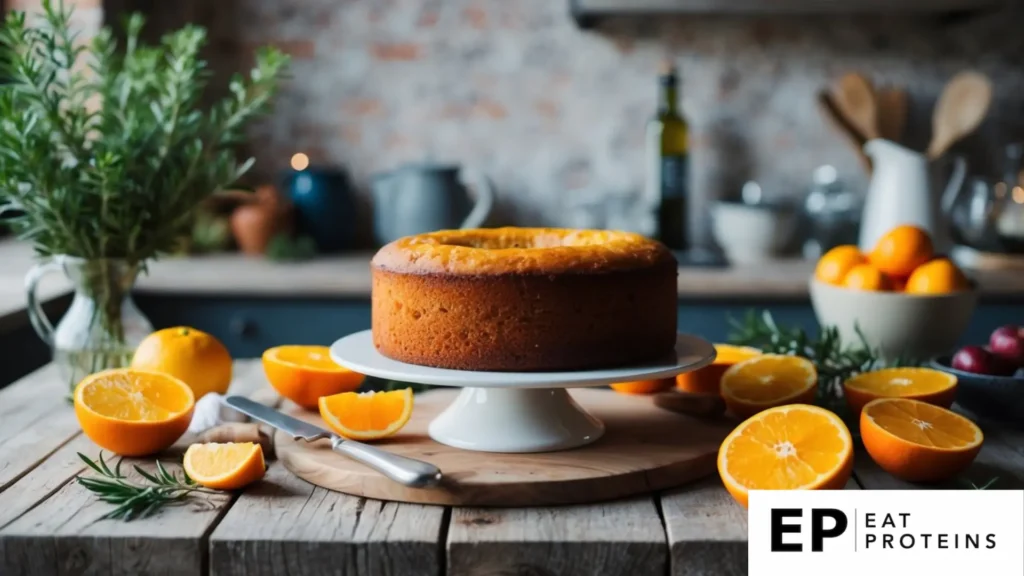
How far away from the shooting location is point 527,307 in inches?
43.4

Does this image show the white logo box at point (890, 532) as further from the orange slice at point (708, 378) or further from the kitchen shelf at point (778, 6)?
the kitchen shelf at point (778, 6)

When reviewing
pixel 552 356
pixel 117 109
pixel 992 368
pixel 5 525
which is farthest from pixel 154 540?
pixel 992 368

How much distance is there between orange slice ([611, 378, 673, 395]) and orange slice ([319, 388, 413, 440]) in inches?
12.7

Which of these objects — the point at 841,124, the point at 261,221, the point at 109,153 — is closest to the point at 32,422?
the point at 109,153

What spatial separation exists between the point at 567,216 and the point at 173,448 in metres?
2.15

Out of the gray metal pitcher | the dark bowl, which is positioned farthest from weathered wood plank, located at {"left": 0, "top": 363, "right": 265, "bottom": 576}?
the gray metal pitcher

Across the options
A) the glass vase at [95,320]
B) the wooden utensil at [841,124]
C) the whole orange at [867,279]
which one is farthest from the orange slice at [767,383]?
the wooden utensil at [841,124]

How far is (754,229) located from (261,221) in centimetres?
133

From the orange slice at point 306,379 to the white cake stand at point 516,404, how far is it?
0.09 m

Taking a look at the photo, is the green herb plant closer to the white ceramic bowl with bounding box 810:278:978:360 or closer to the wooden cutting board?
the wooden cutting board

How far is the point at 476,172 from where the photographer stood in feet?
9.55

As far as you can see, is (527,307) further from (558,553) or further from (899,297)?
(899,297)

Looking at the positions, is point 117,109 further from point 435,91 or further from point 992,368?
point 435,91

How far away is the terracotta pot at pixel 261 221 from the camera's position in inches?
117
